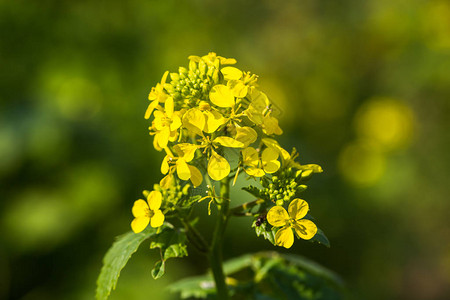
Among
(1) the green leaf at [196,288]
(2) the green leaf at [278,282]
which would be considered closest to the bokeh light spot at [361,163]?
(2) the green leaf at [278,282]

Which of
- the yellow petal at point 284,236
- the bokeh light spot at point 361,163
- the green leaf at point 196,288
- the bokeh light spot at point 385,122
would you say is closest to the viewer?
the yellow petal at point 284,236

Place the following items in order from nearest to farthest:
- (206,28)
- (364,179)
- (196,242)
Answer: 1. (196,242)
2. (364,179)
3. (206,28)

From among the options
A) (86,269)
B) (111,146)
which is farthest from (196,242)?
(111,146)

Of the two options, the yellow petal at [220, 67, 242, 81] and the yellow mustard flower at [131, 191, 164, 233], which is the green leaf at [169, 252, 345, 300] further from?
the yellow petal at [220, 67, 242, 81]

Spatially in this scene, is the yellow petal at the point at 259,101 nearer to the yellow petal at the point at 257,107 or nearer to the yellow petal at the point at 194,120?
the yellow petal at the point at 257,107

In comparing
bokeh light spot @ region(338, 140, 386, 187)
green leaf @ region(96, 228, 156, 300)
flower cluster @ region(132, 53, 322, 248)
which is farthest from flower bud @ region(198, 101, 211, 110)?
bokeh light spot @ region(338, 140, 386, 187)

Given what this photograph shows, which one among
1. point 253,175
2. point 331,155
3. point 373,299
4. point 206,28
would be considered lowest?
point 373,299

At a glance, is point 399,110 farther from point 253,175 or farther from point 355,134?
point 253,175
